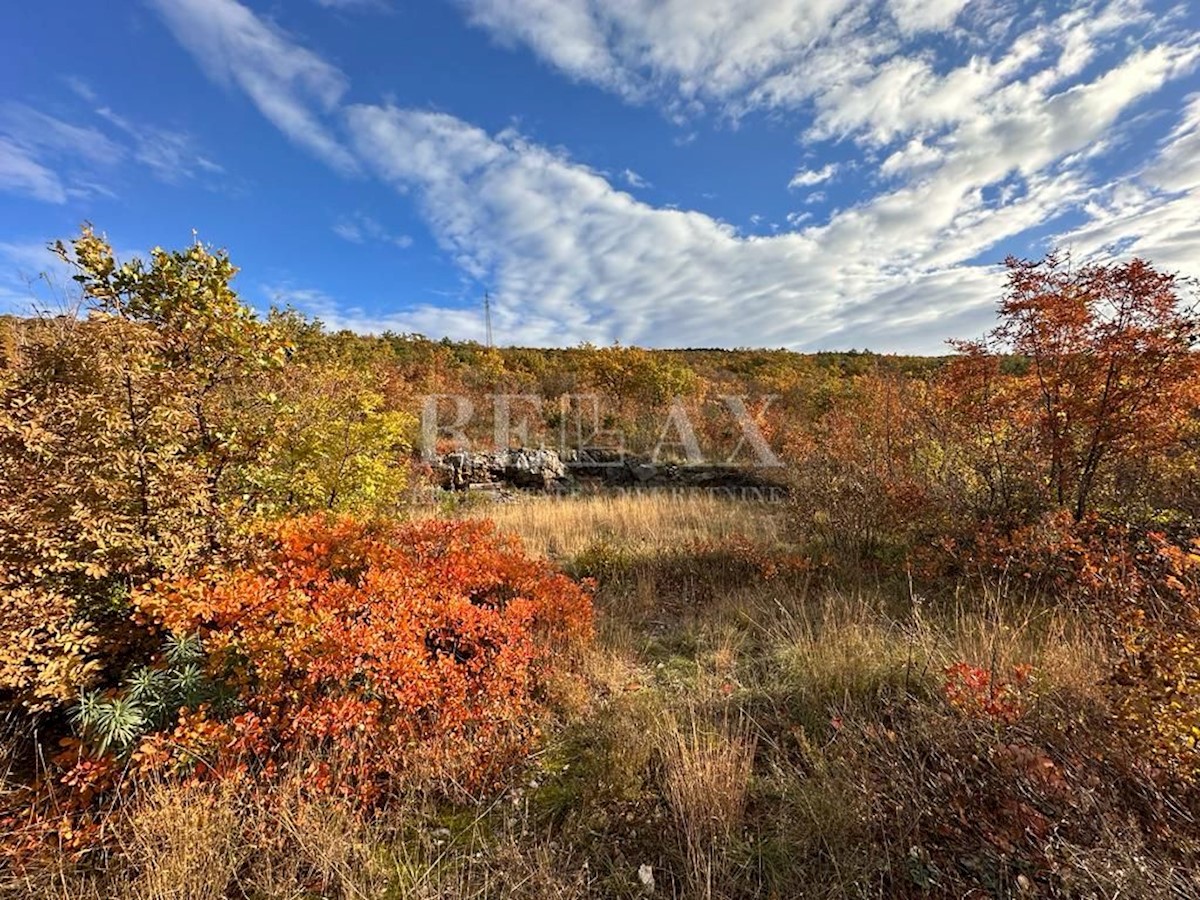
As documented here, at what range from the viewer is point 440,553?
169 inches

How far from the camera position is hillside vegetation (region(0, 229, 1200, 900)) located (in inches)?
82.0

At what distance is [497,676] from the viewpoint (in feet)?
10.6

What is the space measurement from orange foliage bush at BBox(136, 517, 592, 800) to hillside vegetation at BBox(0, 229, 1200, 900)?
0.8 inches

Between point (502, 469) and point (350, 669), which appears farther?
point (502, 469)

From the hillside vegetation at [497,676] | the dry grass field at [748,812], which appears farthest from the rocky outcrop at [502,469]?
the dry grass field at [748,812]

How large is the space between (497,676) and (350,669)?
898mm

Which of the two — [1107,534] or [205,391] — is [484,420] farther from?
[1107,534]

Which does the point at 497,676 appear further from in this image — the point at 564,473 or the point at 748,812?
the point at 564,473

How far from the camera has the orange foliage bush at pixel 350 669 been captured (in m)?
2.60

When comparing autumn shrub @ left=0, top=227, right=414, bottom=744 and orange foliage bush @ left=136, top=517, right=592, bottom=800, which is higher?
autumn shrub @ left=0, top=227, right=414, bottom=744

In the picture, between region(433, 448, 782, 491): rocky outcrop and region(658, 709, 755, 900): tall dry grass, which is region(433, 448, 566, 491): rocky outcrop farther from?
region(658, 709, 755, 900): tall dry grass

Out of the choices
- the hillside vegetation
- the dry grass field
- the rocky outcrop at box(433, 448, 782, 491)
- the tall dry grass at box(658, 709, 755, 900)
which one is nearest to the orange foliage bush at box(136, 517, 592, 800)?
the hillside vegetation

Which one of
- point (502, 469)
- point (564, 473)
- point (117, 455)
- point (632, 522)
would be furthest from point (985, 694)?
point (564, 473)

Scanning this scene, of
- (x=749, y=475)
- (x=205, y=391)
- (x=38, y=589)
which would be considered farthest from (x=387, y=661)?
(x=749, y=475)
